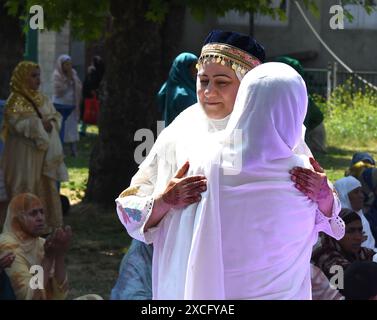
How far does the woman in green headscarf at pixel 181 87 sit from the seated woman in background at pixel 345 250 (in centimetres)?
133

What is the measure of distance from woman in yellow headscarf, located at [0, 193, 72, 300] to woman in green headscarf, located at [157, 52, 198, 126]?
123 centimetres

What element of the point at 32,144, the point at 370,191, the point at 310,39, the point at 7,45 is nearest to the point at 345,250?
the point at 370,191

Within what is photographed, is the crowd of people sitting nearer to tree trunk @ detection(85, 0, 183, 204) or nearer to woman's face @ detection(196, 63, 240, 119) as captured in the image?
woman's face @ detection(196, 63, 240, 119)

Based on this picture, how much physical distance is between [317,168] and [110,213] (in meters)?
7.13

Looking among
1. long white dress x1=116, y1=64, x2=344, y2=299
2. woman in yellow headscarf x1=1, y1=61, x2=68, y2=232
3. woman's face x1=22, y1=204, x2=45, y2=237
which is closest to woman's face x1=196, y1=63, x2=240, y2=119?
long white dress x1=116, y1=64, x2=344, y2=299

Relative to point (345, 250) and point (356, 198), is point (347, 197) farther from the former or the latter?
point (345, 250)

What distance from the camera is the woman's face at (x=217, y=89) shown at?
342 centimetres

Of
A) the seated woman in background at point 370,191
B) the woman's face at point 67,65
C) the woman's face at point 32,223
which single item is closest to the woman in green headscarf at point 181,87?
the woman's face at point 32,223

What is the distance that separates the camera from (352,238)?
20.9 ft

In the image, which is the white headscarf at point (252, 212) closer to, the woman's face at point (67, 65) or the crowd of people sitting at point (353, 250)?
the crowd of people sitting at point (353, 250)

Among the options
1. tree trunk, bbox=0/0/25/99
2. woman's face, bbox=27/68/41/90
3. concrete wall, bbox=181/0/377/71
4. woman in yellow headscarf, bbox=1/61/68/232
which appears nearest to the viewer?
woman in yellow headscarf, bbox=1/61/68/232

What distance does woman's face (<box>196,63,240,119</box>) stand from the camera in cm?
342

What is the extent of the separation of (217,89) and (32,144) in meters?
6.12

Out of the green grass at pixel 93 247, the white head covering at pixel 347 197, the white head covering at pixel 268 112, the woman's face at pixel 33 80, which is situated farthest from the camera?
the woman's face at pixel 33 80
